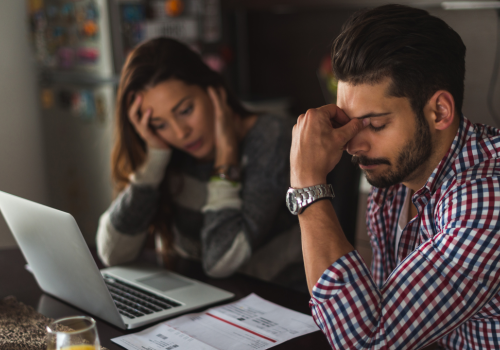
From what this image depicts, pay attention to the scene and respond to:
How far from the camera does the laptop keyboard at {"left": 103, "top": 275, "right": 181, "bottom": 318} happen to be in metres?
Answer: 1.05

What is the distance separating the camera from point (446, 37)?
927 mm

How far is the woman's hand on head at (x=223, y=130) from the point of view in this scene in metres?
1.51

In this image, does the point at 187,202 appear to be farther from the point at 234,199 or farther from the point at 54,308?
the point at 54,308

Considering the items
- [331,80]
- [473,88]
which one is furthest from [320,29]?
[473,88]

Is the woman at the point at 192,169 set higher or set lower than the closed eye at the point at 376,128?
lower

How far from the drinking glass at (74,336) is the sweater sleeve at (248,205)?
1.94 ft

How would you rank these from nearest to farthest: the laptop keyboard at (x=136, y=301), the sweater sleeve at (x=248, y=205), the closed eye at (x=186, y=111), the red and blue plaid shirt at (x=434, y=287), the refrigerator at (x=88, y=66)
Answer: the red and blue plaid shirt at (x=434, y=287), the laptop keyboard at (x=136, y=301), the sweater sleeve at (x=248, y=205), the closed eye at (x=186, y=111), the refrigerator at (x=88, y=66)

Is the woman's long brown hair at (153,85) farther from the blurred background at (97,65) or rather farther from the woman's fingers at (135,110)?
the blurred background at (97,65)

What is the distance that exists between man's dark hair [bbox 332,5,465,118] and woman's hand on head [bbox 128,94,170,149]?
0.75 metres

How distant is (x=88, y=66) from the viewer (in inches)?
110

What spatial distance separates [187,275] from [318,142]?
0.53 metres

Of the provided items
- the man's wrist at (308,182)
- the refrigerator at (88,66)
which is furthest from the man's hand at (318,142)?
the refrigerator at (88,66)

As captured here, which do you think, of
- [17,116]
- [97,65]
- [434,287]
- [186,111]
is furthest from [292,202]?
[17,116]

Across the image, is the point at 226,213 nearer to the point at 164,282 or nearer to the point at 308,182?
the point at 164,282
